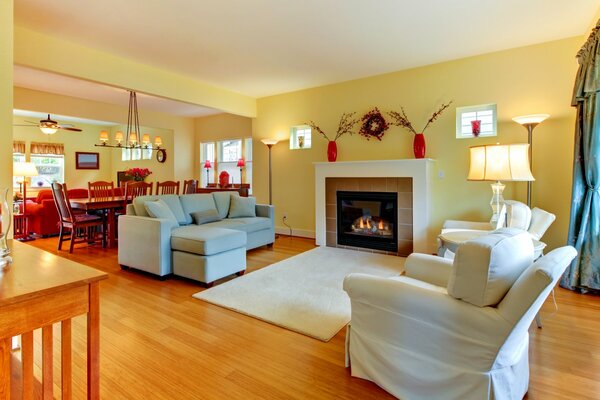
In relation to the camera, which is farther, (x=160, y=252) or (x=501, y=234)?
(x=160, y=252)

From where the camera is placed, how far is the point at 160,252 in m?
3.47

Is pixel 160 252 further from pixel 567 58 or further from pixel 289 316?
pixel 567 58

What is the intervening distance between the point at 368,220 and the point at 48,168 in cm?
937

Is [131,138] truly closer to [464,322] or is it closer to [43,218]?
[43,218]

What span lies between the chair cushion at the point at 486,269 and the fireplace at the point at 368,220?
10.9 feet

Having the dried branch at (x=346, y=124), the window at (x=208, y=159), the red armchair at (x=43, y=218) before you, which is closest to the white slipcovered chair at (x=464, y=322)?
the dried branch at (x=346, y=124)


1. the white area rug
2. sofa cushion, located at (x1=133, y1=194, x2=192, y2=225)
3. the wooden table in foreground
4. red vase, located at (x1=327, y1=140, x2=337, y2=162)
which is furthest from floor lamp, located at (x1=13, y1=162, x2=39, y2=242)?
the wooden table in foreground

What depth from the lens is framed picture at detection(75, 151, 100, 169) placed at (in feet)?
31.7

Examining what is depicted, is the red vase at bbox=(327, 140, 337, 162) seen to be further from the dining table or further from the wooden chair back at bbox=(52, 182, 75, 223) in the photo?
the wooden chair back at bbox=(52, 182, 75, 223)

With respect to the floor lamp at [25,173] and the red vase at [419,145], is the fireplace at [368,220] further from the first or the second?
the floor lamp at [25,173]

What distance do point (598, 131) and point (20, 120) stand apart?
38.1 ft

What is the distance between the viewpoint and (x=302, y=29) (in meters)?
3.43

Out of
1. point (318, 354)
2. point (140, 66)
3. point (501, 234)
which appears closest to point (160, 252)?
point (318, 354)

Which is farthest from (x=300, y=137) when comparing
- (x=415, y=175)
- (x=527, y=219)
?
(x=527, y=219)
